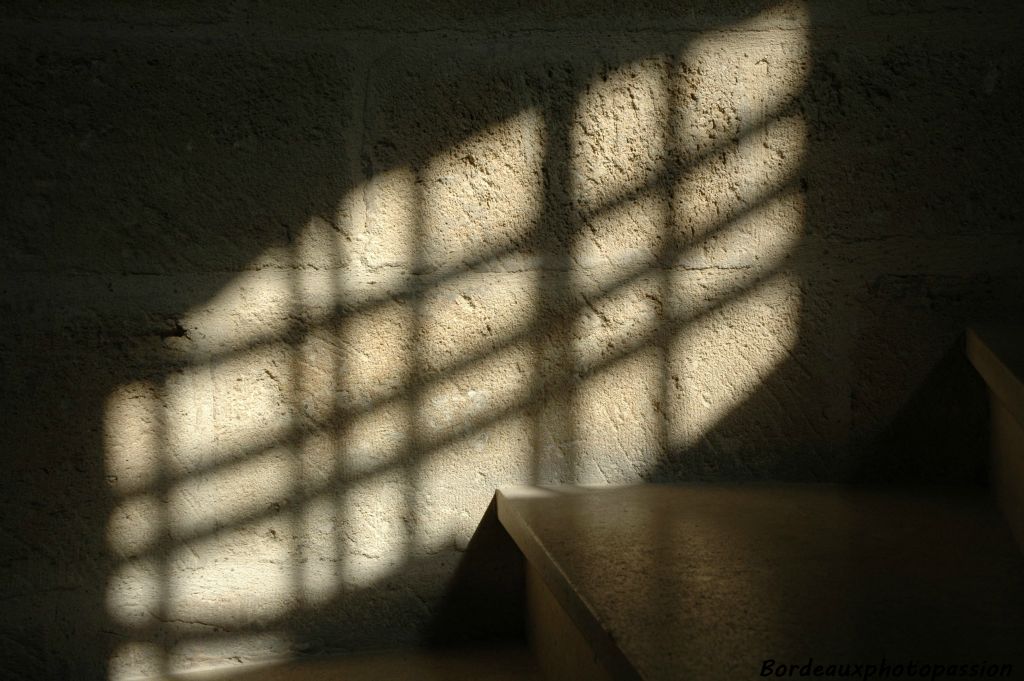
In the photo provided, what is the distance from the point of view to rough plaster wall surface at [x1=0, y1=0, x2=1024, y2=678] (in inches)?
71.6

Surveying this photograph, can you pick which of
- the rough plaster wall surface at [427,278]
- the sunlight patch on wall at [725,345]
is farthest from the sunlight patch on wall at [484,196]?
the sunlight patch on wall at [725,345]

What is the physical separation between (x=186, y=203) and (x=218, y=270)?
0.15 meters

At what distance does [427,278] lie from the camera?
192cm

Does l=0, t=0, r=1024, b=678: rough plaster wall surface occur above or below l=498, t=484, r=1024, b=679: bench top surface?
above

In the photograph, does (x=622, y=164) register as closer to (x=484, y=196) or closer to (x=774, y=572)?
(x=484, y=196)

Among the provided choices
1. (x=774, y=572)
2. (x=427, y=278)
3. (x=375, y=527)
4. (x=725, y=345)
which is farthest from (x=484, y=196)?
(x=774, y=572)


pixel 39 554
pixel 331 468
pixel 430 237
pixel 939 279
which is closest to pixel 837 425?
Result: pixel 939 279

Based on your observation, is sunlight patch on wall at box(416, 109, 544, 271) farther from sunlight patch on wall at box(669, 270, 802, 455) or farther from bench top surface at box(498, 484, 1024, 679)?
bench top surface at box(498, 484, 1024, 679)

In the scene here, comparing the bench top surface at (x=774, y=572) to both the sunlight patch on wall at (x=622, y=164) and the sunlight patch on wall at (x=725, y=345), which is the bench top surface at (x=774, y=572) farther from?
the sunlight patch on wall at (x=622, y=164)

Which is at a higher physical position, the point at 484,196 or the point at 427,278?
the point at 484,196

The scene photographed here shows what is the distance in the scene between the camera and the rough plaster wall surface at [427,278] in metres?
1.82

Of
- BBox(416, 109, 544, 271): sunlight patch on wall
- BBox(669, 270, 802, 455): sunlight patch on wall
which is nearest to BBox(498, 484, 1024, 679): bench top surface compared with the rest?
BBox(669, 270, 802, 455): sunlight patch on wall

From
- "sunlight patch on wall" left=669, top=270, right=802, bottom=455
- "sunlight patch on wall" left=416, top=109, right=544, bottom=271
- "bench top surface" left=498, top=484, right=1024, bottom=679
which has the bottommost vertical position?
"bench top surface" left=498, top=484, right=1024, bottom=679

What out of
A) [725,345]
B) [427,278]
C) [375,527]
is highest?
[427,278]
